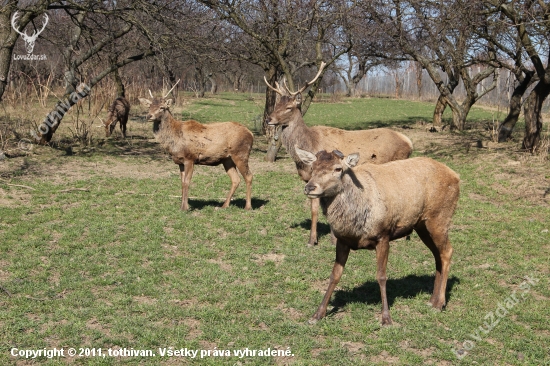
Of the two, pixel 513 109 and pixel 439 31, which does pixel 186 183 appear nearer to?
→ pixel 439 31

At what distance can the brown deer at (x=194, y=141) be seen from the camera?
446 inches

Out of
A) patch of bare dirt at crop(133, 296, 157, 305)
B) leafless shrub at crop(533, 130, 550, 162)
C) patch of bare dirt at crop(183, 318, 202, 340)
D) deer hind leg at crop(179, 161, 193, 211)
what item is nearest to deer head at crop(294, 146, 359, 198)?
patch of bare dirt at crop(183, 318, 202, 340)

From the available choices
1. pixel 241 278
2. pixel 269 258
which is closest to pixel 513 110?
pixel 269 258

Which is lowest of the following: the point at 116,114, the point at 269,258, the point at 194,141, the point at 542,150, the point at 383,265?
the point at 269,258

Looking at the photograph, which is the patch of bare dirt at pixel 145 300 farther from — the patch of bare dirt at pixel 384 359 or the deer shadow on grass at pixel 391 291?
the patch of bare dirt at pixel 384 359

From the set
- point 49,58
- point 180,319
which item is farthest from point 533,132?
point 49,58

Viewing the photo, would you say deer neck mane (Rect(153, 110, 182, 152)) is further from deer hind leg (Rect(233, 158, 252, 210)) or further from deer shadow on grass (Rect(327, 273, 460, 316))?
deer shadow on grass (Rect(327, 273, 460, 316))

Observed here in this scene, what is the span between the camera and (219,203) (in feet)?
40.1

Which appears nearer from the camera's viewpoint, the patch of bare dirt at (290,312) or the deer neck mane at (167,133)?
the patch of bare dirt at (290,312)

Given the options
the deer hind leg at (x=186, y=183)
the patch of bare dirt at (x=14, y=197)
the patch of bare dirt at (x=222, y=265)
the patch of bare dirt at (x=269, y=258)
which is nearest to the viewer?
the patch of bare dirt at (x=222, y=265)

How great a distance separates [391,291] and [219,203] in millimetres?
5717

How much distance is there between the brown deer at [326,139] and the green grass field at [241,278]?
163cm

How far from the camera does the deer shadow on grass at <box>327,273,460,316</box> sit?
704cm

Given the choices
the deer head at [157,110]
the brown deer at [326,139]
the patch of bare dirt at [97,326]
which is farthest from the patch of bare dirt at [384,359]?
the deer head at [157,110]
